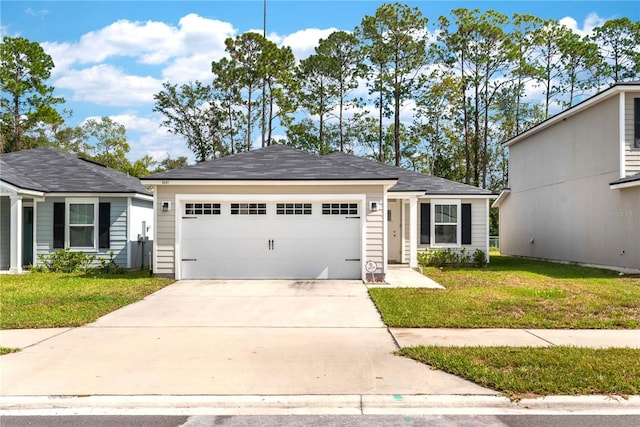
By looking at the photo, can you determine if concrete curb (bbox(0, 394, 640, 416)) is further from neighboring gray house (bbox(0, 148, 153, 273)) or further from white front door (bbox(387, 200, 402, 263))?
white front door (bbox(387, 200, 402, 263))

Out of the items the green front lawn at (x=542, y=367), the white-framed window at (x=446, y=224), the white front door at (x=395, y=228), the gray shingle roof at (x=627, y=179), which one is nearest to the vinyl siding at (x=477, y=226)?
the white-framed window at (x=446, y=224)

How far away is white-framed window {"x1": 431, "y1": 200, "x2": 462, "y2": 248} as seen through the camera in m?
18.3

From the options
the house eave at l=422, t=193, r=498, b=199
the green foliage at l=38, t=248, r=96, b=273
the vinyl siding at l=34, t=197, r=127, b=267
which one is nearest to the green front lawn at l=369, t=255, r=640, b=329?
the house eave at l=422, t=193, r=498, b=199

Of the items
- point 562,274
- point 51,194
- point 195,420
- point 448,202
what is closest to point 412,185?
point 448,202

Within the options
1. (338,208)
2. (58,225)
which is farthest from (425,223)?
(58,225)

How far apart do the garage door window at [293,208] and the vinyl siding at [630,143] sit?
9.66 m

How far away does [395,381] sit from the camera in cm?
541

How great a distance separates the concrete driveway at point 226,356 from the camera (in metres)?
5.27

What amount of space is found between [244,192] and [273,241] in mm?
1526

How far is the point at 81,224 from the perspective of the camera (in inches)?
650

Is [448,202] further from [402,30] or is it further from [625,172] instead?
[402,30]

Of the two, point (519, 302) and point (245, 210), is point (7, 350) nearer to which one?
point (245, 210)

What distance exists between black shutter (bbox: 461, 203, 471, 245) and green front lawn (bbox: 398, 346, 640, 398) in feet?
38.9

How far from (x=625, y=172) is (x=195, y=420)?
597 inches
